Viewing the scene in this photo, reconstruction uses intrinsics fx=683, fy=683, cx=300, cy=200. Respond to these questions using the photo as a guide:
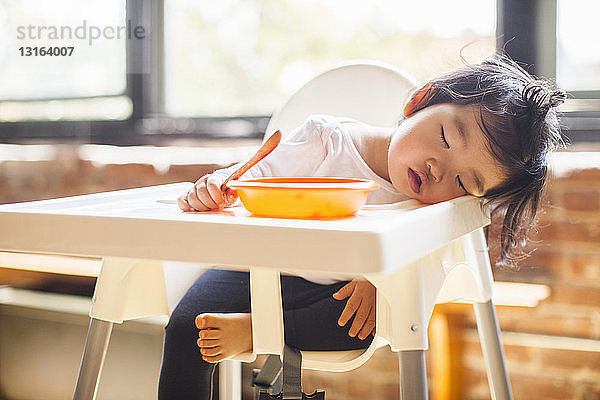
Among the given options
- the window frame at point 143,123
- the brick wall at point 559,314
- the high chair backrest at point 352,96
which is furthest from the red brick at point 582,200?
the window frame at point 143,123

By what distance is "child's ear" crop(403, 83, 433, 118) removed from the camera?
3.02ft

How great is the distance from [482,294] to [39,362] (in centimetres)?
113

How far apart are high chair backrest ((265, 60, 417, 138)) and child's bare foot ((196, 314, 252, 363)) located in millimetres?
373

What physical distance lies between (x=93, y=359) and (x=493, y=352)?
54 cm

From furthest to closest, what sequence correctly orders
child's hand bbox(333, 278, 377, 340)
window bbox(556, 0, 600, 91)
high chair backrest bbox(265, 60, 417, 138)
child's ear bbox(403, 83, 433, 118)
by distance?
window bbox(556, 0, 600, 91)
high chair backrest bbox(265, 60, 417, 138)
child's ear bbox(403, 83, 433, 118)
child's hand bbox(333, 278, 377, 340)

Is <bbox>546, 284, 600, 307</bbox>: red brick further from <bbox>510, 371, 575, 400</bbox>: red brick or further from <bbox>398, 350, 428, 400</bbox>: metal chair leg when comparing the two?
<bbox>398, 350, 428, 400</bbox>: metal chair leg

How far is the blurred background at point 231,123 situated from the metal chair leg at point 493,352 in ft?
1.18

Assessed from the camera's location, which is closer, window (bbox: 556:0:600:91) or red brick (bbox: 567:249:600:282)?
red brick (bbox: 567:249:600:282)

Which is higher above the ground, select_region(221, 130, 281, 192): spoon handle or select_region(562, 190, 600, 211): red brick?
select_region(562, 190, 600, 211): red brick

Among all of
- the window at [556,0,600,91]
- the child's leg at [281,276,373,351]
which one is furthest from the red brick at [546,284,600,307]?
the child's leg at [281,276,373,351]

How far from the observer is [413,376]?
65 centimetres

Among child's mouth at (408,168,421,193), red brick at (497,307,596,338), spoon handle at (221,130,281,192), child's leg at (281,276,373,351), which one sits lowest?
child's leg at (281,276,373,351)

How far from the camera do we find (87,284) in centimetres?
174

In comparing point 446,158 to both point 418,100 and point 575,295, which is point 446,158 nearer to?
point 418,100
